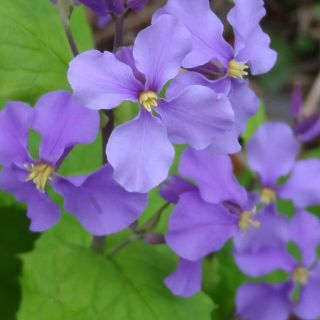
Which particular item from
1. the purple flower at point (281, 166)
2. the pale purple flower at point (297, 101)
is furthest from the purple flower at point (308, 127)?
the purple flower at point (281, 166)

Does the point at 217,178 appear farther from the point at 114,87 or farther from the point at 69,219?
the point at 69,219

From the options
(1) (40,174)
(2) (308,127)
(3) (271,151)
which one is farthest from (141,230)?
(2) (308,127)

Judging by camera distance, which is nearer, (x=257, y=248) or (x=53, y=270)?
(x=53, y=270)

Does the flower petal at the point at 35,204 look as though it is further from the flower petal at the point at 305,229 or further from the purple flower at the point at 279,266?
the flower petal at the point at 305,229

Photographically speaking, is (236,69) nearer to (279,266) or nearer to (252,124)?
(279,266)

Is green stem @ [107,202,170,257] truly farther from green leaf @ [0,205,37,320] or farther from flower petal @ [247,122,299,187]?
green leaf @ [0,205,37,320]

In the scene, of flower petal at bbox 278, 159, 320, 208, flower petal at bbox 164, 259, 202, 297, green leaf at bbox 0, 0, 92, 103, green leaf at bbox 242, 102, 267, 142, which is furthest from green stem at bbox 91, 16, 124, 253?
green leaf at bbox 242, 102, 267, 142

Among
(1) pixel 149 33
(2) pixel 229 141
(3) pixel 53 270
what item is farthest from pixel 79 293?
(1) pixel 149 33
